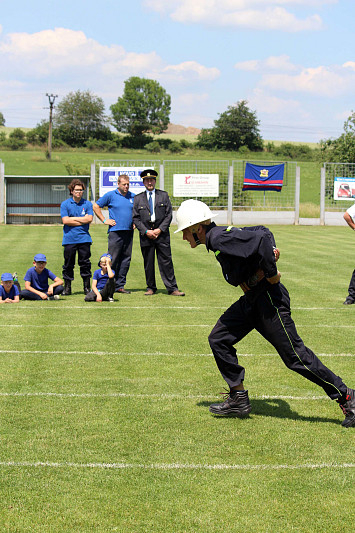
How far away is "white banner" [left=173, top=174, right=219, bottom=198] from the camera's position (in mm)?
36844

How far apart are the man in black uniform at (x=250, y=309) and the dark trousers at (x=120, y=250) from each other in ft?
24.8

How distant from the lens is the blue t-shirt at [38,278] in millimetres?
12770

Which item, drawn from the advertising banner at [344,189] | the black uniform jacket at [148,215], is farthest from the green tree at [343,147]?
the black uniform jacket at [148,215]

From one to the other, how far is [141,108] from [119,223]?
111574mm

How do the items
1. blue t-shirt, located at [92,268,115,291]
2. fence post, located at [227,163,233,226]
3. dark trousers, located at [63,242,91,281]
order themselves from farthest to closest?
fence post, located at [227,163,233,226]
dark trousers, located at [63,242,91,281]
blue t-shirt, located at [92,268,115,291]

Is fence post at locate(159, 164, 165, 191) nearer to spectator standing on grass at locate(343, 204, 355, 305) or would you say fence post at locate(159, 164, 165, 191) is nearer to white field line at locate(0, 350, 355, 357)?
spectator standing on grass at locate(343, 204, 355, 305)

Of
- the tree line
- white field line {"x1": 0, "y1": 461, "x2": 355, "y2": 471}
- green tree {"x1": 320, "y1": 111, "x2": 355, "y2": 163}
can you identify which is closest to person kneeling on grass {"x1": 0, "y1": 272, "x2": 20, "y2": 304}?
white field line {"x1": 0, "y1": 461, "x2": 355, "y2": 471}

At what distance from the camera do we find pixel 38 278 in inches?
508

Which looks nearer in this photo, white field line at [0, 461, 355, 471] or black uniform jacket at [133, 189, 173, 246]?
white field line at [0, 461, 355, 471]

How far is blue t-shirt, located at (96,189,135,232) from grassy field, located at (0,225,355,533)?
9.88 ft

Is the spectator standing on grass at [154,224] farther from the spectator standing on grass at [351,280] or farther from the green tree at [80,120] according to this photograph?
the green tree at [80,120]

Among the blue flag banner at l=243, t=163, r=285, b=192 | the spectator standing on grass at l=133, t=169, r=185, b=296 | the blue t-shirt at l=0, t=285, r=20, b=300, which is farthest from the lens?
the blue flag banner at l=243, t=163, r=285, b=192

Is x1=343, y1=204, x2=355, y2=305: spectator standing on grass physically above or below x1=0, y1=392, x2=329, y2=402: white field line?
above

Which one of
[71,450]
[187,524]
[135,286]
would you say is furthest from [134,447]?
[135,286]
